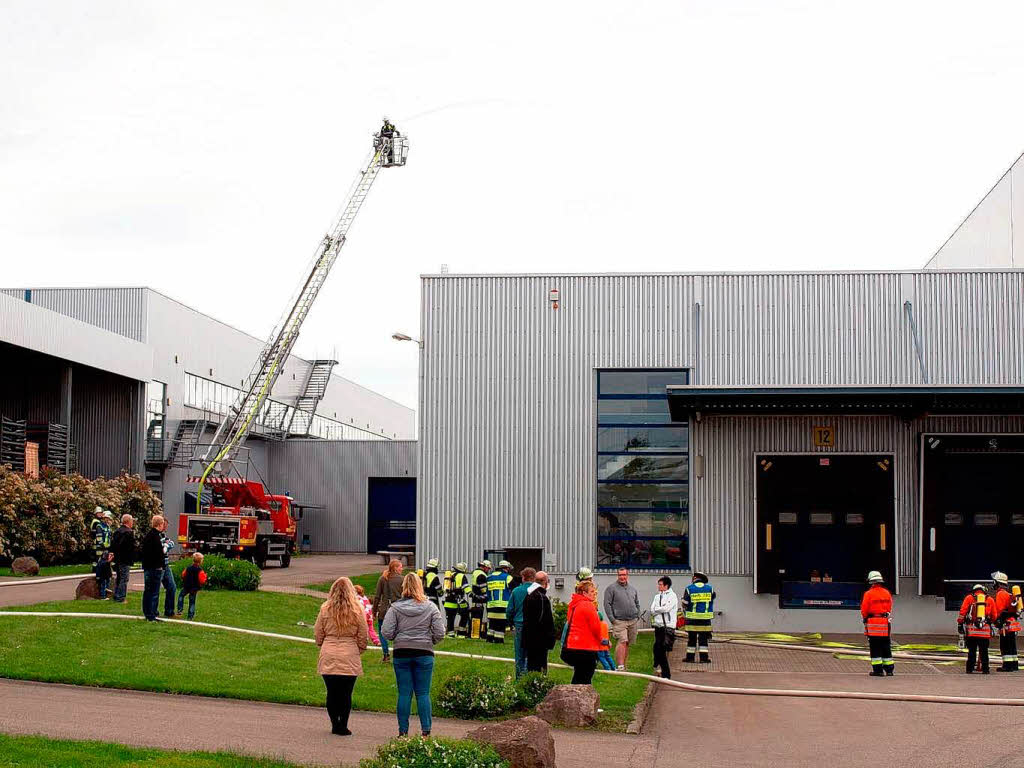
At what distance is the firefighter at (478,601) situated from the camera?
2262cm

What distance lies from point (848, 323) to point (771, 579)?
6.04 metres

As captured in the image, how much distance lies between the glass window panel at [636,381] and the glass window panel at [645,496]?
2.17 m

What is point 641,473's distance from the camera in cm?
2786

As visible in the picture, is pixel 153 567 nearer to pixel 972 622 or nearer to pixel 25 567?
pixel 972 622

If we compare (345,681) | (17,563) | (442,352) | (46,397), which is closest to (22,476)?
(17,563)

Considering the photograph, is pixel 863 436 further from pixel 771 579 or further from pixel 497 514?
pixel 497 514

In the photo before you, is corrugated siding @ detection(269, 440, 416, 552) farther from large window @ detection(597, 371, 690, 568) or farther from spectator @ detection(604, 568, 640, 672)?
spectator @ detection(604, 568, 640, 672)

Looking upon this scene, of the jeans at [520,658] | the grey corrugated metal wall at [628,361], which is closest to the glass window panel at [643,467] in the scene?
the grey corrugated metal wall at [628,361]

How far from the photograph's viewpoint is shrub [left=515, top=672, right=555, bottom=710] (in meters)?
14.4

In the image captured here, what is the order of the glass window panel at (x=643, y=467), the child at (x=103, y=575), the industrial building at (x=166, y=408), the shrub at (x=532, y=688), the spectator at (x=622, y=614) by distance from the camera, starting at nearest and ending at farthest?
1. the shrub at (x=532, y=688)
2. the spectator at (x=622, y=614)
3. the child at (x=103, y=575)
4. the glass window panel at (x=643, y=467)
5. the industrial building at (x=166, y=408)

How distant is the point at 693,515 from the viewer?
27422 mm

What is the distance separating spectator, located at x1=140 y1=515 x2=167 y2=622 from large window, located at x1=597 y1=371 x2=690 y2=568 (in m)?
11.1

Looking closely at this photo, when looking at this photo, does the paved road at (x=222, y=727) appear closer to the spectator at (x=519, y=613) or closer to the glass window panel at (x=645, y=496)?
the spectator at (x=519, y=613)

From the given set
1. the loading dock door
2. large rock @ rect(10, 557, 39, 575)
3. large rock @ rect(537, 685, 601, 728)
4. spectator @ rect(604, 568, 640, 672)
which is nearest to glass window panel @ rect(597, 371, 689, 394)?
the loading dock door
